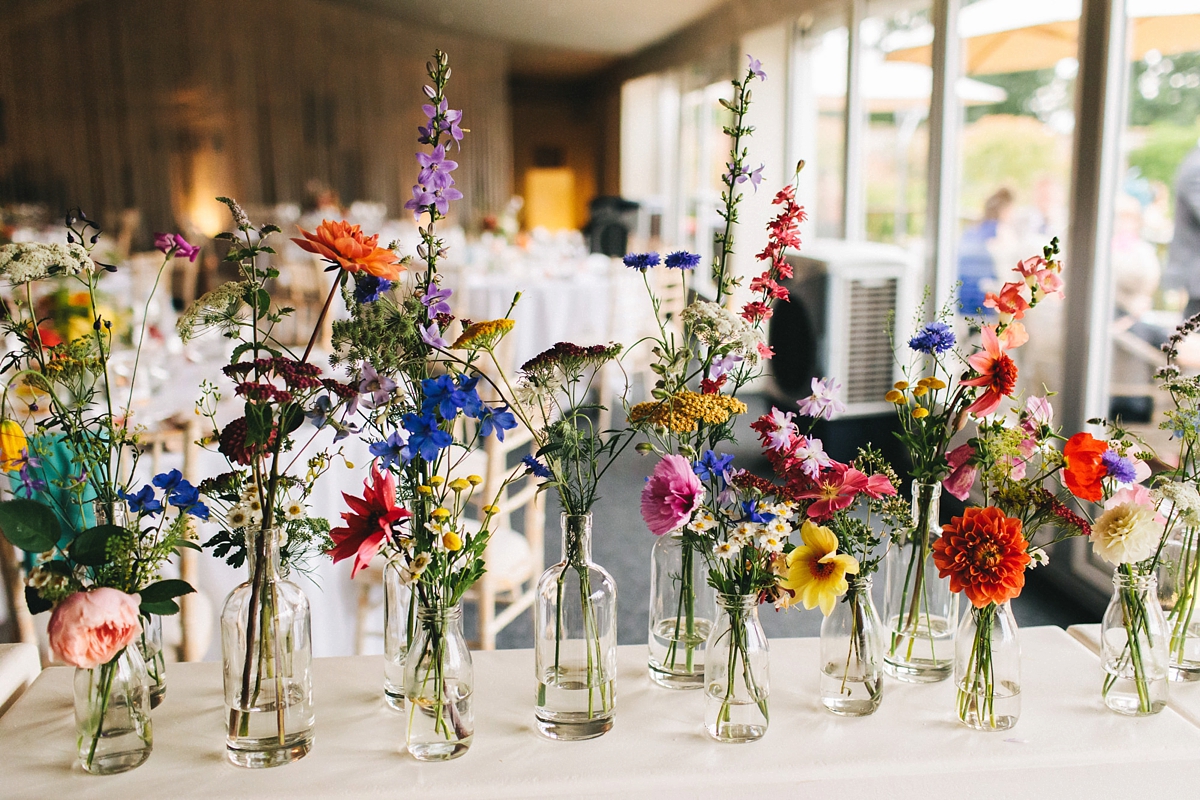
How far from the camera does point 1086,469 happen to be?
2.96 ft

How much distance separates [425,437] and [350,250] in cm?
15

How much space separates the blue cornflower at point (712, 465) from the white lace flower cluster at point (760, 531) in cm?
4

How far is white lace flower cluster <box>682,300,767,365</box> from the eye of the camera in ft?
2.80

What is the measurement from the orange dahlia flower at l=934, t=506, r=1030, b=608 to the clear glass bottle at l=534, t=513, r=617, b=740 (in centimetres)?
30

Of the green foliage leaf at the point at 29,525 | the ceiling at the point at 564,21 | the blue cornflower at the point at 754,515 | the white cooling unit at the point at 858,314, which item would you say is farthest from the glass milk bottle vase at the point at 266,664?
the ceiling at the point at 564,21

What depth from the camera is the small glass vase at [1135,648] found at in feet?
3.15

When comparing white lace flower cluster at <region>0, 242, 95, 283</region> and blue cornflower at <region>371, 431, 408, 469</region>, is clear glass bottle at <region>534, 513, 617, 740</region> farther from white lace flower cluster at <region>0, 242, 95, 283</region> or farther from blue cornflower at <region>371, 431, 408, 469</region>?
white lace flower cluster at <region>0, 242, 95, 283</region>

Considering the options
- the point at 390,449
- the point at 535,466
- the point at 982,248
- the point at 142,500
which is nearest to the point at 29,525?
the point at 142,500

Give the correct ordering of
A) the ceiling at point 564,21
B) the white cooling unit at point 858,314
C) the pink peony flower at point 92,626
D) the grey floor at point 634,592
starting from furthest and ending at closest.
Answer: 1. the ceiling at point 564,21
2. the white cooling unit at point 858,314
3. the grey floor at point 634,592
4. the pink peony flower at point 92,626

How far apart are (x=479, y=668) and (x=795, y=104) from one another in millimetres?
5525

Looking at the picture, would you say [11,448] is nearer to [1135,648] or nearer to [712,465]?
[712,465]

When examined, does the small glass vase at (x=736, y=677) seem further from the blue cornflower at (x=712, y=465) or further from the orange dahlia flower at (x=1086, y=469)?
the orange dahlia flower at (x=1086, y=469)

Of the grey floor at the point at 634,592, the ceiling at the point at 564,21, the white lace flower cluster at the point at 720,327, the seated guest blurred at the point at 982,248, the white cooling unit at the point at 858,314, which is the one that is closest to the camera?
the white lace flower cluster at the point at 720,327

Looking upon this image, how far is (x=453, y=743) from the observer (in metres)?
0.89
